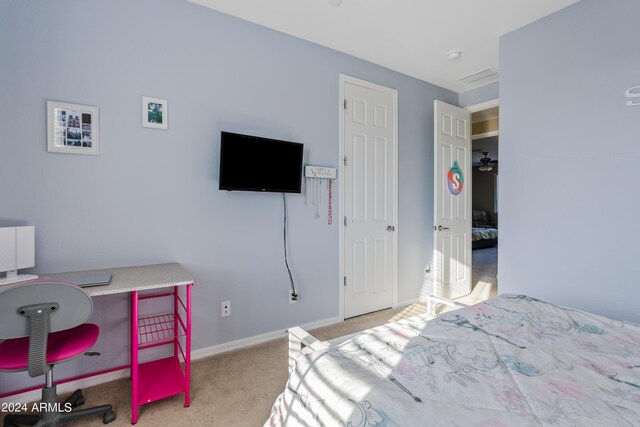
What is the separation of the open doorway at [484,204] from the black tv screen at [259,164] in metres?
1.90

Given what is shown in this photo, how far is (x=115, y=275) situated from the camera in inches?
73.3

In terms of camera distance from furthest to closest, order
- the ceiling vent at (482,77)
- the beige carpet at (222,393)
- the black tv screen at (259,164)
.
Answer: the ceiling vent at (482,77), the black tv screen at (259,164), the beige carpet at (222,393)

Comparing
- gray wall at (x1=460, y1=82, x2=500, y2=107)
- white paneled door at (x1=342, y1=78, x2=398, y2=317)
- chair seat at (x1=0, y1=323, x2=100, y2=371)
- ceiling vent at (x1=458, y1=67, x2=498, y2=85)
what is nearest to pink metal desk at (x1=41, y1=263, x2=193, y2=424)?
chair seat at (x1=0, y1=323, x2=100, y2=371)

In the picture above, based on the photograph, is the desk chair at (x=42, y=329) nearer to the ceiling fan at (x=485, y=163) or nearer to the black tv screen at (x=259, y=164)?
the black tv screen at (x=259, y=164)

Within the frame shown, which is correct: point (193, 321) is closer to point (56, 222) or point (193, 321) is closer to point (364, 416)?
point (56, 222)

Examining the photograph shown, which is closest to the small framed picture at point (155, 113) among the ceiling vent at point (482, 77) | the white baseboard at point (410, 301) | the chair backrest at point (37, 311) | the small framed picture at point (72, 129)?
the small framed picture at point (72, 129)

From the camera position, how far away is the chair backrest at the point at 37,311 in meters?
1.30

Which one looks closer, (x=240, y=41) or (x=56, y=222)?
(x=56, y=222)

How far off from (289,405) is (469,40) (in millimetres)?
3204

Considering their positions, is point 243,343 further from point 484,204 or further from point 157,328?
point 484,204

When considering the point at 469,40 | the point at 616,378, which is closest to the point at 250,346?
the point at 616,378

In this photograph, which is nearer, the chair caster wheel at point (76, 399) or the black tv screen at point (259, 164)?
the chair caster wheel at point (76, 399)

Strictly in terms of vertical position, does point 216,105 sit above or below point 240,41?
below

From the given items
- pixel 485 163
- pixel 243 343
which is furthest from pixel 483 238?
pixel 243 343
